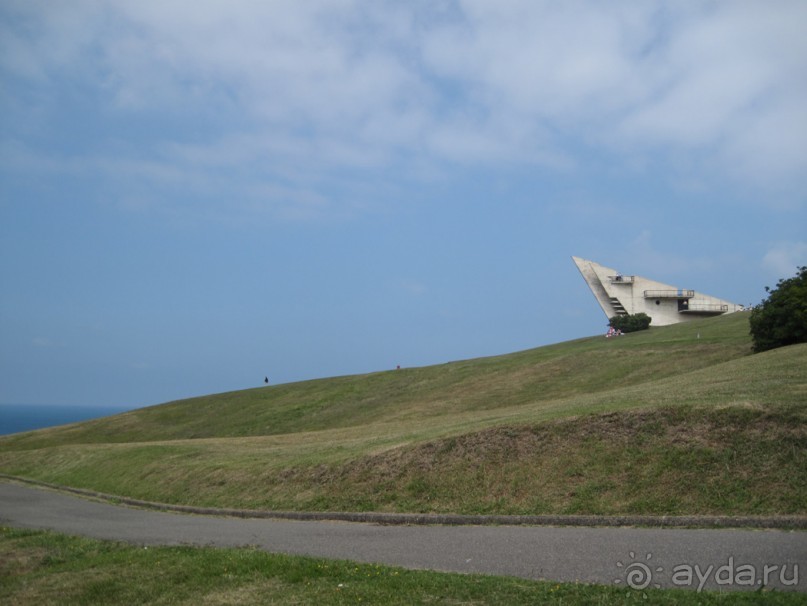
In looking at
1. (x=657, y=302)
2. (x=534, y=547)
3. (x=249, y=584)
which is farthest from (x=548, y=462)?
(x=657, y=302)

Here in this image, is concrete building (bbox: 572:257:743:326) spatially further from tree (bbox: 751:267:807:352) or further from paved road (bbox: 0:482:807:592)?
paved road (bbox: 0:482:807:592)

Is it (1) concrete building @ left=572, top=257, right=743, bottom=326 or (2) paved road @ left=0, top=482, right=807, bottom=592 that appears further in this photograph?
(1) concrete building @ left=572, top=257, right=743, bottom=326

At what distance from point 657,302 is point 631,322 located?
819 centimetres

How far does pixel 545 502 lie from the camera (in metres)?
15.5

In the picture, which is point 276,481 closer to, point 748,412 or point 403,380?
point 748,412

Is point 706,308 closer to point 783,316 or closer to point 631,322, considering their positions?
point 631,322

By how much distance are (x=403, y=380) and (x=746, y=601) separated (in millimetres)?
48996

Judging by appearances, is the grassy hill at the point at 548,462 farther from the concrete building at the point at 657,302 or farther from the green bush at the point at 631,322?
the concrete building at the point at 657,302

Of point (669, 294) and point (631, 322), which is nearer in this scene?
point (631, 322)

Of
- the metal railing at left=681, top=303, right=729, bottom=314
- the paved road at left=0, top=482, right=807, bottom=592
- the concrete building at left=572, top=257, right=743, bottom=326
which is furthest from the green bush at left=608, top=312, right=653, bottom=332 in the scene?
the paved road at left=0, top=482, right=807, bottom=592

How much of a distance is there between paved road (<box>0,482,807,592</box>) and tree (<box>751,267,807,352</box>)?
27.1 metres

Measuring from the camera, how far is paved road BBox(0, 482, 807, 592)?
375 inches

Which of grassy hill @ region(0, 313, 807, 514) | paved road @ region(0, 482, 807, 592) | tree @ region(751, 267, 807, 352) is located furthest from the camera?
tree @ region(751, 267, 807, 352)

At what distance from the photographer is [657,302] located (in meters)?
77.3
